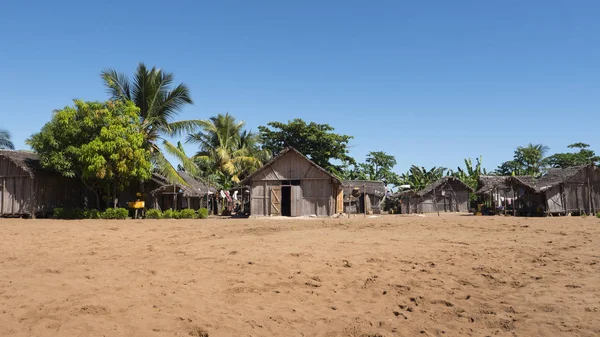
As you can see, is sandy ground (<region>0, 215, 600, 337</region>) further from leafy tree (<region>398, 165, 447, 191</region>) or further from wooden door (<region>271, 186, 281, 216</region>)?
leafy tree (<region>398, 165, 447, 191</region>)

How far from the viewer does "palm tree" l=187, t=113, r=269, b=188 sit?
3541cm

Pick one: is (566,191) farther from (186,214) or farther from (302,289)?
(302,289)

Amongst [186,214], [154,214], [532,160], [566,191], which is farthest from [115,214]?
[532,160]

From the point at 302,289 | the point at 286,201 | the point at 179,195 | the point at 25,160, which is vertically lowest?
the point at 302,289

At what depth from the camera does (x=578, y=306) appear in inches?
214

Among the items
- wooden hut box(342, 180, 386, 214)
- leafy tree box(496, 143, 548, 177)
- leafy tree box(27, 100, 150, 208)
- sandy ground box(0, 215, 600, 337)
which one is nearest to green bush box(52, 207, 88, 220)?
leafy tree box(27, 100, 150, 208)

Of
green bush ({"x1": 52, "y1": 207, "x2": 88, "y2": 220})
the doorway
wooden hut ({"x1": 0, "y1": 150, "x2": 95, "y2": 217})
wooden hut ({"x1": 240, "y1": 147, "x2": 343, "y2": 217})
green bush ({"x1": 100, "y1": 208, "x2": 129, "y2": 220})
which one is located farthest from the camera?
the doorway

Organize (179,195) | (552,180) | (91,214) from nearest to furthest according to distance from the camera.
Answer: (91,214) → (552,180) → (179,195)

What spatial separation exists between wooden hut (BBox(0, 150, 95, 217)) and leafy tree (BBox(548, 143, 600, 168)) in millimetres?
48782

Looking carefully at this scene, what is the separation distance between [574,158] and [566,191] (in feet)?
79.7

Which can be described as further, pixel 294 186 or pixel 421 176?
pixel 421 176

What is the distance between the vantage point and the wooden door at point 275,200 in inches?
993

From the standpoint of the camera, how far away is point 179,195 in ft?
91.5

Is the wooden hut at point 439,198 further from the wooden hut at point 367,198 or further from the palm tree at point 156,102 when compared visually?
the palm tree at point 156,102
